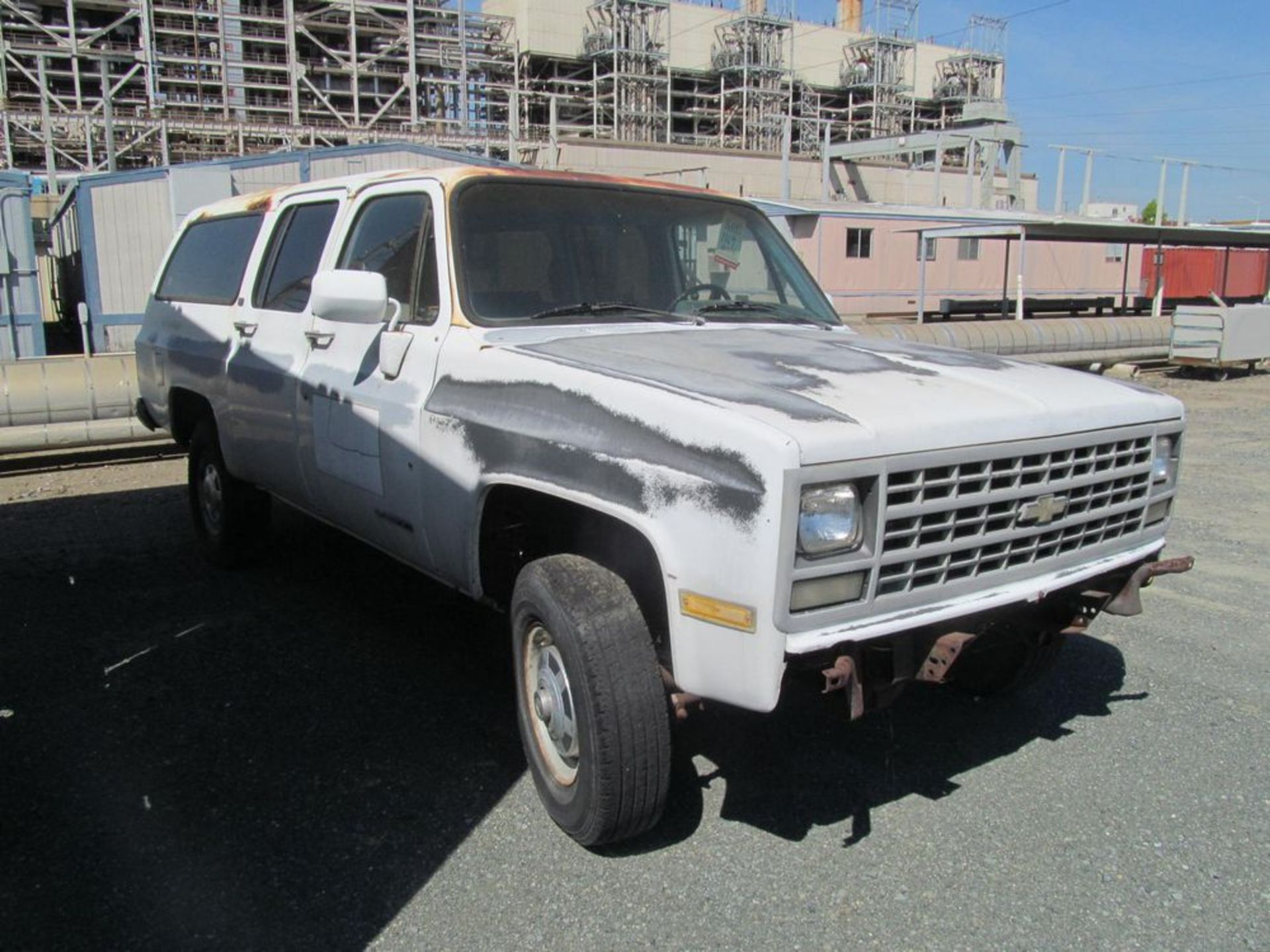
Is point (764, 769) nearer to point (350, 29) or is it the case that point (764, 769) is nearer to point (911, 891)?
point (911, 891)

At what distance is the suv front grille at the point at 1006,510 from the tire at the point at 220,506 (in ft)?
13.5

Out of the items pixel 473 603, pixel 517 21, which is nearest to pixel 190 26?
pixel 517 21

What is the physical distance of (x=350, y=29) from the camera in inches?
3113

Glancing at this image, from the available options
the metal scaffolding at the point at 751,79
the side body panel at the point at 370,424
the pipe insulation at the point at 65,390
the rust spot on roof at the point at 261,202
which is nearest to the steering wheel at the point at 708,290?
the side body panel at the point at 370,424

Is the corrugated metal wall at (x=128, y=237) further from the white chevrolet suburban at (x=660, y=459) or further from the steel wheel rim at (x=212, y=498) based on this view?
the white chevrolet suburban at (x=660, y=459)

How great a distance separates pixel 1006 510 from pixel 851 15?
104905 millimetres

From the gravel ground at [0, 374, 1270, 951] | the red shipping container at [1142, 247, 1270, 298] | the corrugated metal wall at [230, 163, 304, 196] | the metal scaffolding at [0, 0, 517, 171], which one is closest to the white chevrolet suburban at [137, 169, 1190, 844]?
the gravel ground at [0, 374, 1270, 951]

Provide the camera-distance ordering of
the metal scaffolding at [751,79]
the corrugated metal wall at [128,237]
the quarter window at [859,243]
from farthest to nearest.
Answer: the metal scaffolding at [751,79] < the quarter window at [859,243] < the corrugated metal wall at [128,237]

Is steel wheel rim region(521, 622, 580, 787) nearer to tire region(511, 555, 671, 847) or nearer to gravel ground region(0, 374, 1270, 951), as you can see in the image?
tire region(511, 555, 671, 847)

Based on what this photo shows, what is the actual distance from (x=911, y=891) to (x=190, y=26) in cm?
8431

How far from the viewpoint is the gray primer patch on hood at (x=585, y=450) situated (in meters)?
2.75

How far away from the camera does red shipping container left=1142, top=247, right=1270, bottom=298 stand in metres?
39.6

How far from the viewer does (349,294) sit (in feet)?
12.6

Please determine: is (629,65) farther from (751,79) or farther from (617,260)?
(617,260)
